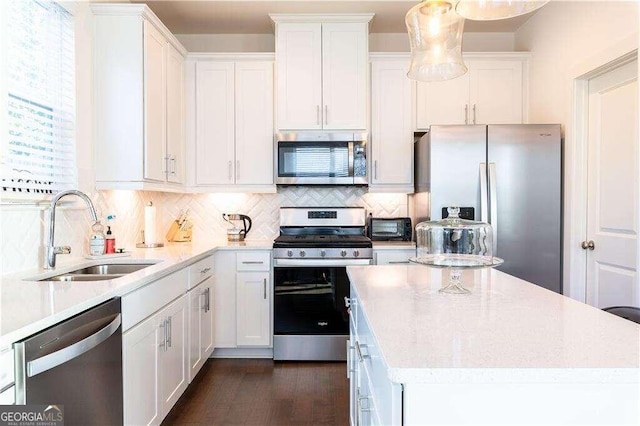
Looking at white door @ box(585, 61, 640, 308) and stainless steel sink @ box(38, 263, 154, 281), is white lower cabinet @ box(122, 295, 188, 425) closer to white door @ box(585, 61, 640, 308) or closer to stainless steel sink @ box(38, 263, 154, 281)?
stainless steel sink @ box(38, 263, 154, 281)

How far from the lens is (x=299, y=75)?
3168 millimetres

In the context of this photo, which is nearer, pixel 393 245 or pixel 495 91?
pixel 393 245

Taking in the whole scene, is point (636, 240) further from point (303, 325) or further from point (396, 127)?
point (303, 325)

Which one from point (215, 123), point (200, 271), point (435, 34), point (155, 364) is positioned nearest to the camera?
point (435, 34)

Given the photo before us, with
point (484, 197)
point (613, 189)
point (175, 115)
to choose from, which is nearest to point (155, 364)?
point (175, 115)

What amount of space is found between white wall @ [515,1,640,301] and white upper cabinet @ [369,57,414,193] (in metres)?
1.04

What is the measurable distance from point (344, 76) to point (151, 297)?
2.27 m

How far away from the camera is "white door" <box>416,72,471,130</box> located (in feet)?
10.7

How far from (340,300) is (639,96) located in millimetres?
2228

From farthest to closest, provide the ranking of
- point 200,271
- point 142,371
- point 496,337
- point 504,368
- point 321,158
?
1. point 321,158
2. point 200,271
3. point 142,371
4. point 496,337
5. point 504,368

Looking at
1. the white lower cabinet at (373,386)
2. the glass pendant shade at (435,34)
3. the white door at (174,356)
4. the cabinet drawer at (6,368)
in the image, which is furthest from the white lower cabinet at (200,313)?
the glass pendant shade at (435,34)

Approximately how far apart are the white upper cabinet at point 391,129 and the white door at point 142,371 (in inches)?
82.0

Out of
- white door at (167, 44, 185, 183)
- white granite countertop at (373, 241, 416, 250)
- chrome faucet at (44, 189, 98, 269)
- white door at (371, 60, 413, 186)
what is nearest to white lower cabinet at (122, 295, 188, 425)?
chrome faucet at (44, 189, 98, 269)

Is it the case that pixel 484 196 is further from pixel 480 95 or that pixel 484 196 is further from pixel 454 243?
pixel 454 243
